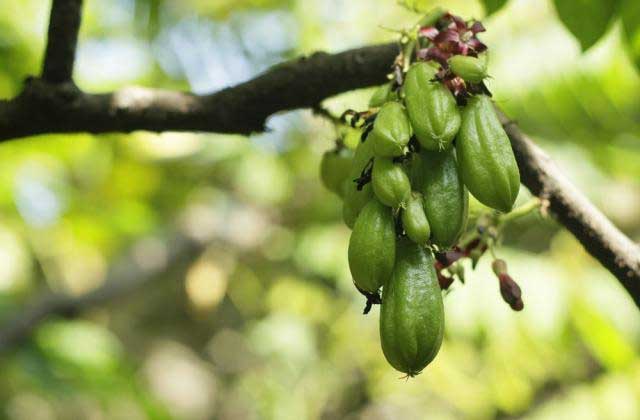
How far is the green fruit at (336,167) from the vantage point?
148 centimetres

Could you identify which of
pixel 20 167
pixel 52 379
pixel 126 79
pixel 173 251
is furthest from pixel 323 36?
pixel 52 379

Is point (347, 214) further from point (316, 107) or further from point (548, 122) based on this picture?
point (548, 122)

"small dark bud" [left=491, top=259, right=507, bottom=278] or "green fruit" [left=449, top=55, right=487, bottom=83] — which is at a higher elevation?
"green fruit" [left=449, top=55, right=487, bottom=83]

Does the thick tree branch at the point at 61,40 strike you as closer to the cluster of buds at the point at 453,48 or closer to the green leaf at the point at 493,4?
the cluster of buds at the point at 453,48

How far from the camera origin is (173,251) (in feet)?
14.1

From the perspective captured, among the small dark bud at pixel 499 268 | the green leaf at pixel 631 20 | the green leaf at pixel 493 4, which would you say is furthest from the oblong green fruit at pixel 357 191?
the green leaf at pixel 631 20

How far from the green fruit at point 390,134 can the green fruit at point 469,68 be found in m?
0.11

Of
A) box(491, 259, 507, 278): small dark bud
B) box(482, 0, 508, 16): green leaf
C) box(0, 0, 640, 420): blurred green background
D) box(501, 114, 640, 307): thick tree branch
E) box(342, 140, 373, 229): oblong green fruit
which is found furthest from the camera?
box(0, 0, 640, 420): blurred green background

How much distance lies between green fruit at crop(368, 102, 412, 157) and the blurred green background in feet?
6.24

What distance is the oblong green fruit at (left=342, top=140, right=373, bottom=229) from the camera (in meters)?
1.16

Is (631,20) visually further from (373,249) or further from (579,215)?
(373,249)

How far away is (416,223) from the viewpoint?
3.47 feet

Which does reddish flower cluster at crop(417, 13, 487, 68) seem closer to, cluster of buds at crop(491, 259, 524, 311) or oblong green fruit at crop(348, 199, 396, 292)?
oblong green fruit at crop(348, 199, 396, 292)

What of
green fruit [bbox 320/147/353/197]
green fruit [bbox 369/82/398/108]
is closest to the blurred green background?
green fruit [bbox 320/147/353/197]
